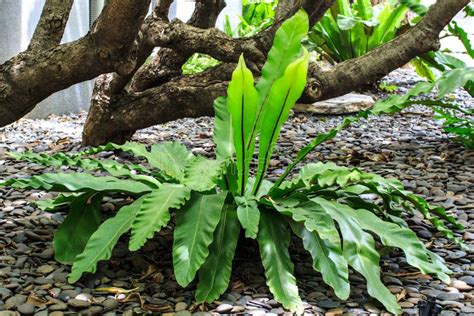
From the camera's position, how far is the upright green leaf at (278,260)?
7.29 feet

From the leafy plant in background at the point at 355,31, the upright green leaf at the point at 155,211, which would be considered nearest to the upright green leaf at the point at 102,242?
the upright green leaf at the point at 155,211

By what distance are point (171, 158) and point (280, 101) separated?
668 millimetres

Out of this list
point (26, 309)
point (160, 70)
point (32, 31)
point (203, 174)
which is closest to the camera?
point (26, 309)

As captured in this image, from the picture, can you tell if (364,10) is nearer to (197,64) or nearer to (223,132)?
(197,64)

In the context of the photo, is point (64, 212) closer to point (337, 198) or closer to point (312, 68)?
point (337, 198)

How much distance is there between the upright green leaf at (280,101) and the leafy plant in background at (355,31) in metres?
3.82

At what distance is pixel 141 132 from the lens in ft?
15.3

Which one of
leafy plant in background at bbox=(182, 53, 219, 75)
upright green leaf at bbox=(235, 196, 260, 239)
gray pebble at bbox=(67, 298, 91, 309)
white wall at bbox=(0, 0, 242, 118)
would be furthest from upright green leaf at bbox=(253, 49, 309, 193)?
leafy plant in background at bbox=(182, 53, 219, 75)

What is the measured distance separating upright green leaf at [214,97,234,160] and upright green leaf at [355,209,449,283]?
60 centimetres

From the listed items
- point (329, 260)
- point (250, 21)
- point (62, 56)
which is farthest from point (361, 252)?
point (250, 21)

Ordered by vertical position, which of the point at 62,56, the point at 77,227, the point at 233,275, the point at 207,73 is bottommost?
the point at 233,275

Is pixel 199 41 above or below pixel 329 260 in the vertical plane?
above

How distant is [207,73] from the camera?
3834 mm

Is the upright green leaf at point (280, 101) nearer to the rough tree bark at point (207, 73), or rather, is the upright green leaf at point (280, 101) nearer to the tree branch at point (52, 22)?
the rough tree bark at point (207, 73)
